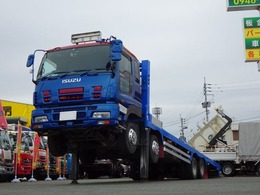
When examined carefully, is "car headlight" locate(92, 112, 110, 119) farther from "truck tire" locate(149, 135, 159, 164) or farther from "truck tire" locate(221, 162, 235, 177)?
"truck tire" locate(221, 162, 235, 177)

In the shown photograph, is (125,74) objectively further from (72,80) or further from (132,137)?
(132,137)

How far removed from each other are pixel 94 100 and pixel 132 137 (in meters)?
1.64

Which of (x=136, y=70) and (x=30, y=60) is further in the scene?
(x=136, y=70)

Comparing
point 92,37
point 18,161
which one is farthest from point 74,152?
point 18,161

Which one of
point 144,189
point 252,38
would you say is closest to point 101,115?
point 144,189

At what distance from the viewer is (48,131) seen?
10531mm

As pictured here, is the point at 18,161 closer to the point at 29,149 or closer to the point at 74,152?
the point at 29,149

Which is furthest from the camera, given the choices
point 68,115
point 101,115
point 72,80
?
point 72,80

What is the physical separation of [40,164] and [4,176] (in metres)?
1.88

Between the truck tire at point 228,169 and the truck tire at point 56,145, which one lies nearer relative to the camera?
the truck tire at point 56,145

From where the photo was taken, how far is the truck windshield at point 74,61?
10.2m

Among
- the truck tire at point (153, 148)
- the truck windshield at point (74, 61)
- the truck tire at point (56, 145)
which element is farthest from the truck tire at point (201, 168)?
the truck windshield at point (74, 61)

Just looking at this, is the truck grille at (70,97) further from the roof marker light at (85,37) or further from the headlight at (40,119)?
the roof marker light at (85,37)

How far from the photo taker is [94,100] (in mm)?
9773
